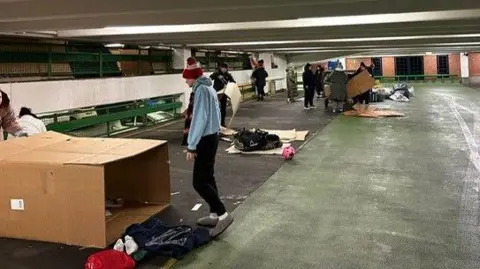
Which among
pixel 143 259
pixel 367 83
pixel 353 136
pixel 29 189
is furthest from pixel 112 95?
pixel 367 83

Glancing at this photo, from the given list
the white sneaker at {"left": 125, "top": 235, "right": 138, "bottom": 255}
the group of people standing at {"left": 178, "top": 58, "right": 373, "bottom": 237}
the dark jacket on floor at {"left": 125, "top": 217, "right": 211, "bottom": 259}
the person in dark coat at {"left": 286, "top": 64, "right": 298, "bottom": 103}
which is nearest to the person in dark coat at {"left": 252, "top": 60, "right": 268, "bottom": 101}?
the person in dark coat at {"left": 286, "top": 64, "right": 298, "bottom": 103}

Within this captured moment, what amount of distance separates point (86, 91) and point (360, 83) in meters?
7.13

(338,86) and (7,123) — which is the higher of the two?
(338,86)

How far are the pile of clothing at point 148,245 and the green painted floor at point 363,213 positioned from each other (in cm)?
10

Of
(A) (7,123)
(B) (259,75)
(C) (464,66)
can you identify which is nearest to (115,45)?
(A) (7,123)

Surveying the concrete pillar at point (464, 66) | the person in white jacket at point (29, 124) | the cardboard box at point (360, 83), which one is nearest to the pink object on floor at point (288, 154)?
the person in white jacket at point (29, 124)

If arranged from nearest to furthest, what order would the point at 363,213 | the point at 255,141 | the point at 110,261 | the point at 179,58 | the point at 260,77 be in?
the point at 110,261 → the point at 363,213 → the point at 255,141 → the point at 179,58 → the point at 260,77

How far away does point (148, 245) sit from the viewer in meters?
3.01

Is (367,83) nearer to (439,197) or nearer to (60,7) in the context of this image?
(439,197)

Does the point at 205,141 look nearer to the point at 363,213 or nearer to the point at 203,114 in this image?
the point at 203,114

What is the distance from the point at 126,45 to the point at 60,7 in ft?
17.4

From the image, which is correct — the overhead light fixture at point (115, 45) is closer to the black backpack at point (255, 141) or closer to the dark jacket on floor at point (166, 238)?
the black backpack at point (255, 141)

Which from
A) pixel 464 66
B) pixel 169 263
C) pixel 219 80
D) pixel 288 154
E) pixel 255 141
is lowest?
pixel 169 263

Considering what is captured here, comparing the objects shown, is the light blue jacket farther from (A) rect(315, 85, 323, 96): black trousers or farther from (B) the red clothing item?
(A) rect(315, 85, 323, 96): black trousers
